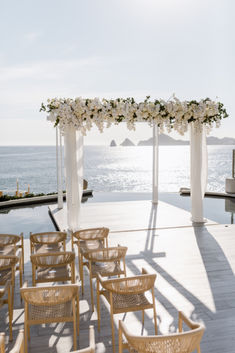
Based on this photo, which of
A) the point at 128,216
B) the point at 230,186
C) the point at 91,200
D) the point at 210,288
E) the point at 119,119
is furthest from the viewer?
the point at 230,186

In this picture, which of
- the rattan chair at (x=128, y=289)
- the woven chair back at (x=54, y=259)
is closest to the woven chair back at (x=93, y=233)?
the woven chair back at (x=54, y=259)

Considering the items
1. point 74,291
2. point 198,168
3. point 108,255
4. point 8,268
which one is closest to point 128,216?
point 198,168

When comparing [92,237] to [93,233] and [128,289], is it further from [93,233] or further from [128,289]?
[128,289]

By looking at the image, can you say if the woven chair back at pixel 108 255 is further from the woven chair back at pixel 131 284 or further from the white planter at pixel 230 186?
the white planter at pixel 230 186

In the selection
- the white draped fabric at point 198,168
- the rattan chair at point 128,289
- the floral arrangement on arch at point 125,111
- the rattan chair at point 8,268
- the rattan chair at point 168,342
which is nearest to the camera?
the rattan chair at point 168,342

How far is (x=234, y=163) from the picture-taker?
570 inches

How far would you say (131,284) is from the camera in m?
3.15

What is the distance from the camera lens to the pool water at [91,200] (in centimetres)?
844

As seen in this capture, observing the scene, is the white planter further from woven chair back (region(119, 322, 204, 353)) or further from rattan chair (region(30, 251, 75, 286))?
woven chair back (region(119, 322, 204, 353))

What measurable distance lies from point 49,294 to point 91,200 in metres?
9.52

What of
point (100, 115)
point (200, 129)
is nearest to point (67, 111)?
point (100, 115)

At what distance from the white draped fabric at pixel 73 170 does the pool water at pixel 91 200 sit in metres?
1.05

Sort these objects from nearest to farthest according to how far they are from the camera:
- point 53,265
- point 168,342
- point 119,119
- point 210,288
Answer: point 168,342 → point 53,265 → point 210,288 → point 119,119

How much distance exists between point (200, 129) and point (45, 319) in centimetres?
547
